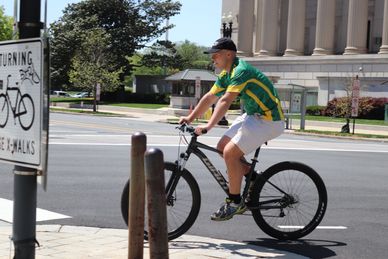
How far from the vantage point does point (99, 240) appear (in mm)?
6164

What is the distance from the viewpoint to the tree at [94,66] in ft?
→ 186

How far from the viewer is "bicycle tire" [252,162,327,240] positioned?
6.43 meters

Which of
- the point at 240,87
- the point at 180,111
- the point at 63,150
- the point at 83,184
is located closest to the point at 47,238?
the point at 240,87

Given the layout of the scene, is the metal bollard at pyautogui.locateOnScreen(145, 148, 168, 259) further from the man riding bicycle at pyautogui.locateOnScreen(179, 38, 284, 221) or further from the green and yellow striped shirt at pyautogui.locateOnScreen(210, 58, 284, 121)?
the green and yellow striped shirt at pyautogui.locateOnScreen(210, 58, 284, 121)

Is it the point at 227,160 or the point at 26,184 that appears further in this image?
the point at 227,160

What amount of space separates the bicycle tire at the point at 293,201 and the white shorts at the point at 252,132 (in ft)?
1.17

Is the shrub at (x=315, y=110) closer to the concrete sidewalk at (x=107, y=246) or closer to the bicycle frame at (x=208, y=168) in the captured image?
the bicycle frame at (x=208, y=168)

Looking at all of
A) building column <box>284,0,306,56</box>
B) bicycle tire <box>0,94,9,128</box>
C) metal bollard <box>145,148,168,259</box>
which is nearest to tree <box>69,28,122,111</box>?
building column <box>284,0,306,56</box>

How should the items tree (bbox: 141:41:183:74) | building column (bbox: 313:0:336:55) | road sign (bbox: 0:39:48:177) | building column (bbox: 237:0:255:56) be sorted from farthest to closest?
tree (bbox: 141:41:183:74) < building column (bbox: 237:0:255:56) < building column (bbox: 313:0:336:55) < road sign (bbox: 0:39:48:177)

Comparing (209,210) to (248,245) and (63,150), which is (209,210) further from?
(63,150)

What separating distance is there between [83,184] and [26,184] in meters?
6.42

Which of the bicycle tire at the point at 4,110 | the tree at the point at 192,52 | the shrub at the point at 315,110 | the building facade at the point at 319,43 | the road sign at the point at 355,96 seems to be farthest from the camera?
the tree at the point at 192,52

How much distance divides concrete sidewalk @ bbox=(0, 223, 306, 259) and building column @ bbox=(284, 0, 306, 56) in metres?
52.0

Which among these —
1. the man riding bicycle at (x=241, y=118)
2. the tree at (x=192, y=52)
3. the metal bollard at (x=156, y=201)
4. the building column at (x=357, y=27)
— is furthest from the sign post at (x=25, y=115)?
the tree at (x=192, y=52)
